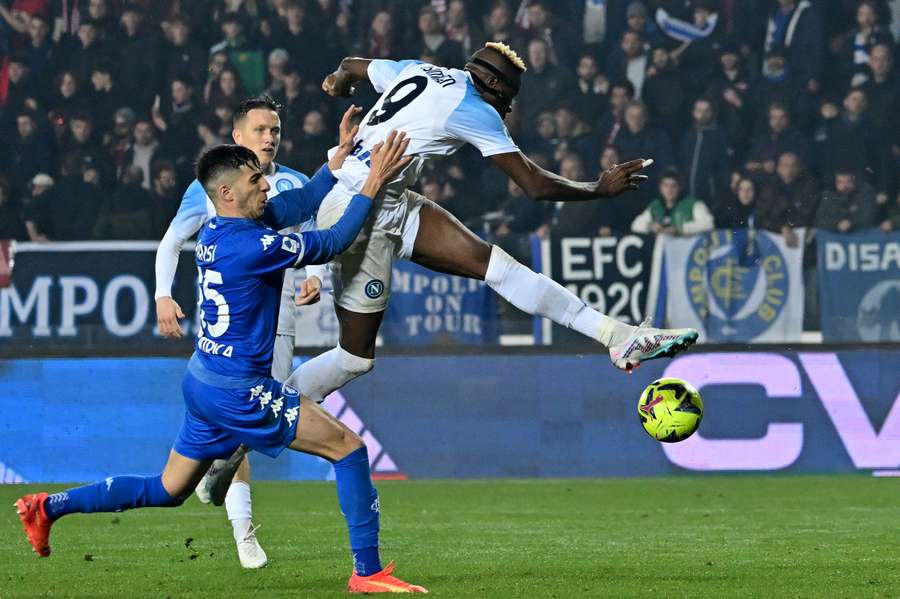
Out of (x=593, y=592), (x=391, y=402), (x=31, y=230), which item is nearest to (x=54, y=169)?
(x=31, y=230)

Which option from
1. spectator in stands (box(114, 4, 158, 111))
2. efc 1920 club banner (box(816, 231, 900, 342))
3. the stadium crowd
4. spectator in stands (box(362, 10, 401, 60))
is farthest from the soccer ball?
spectator in stands (box(114, 4, 158, 111))

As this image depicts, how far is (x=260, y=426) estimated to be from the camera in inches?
226

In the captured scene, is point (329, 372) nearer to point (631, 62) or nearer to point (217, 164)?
point (217, 164)

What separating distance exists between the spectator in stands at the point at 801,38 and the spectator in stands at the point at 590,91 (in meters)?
1.48

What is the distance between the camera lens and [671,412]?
23.5ft

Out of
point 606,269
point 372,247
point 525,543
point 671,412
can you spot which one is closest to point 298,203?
point 372,247

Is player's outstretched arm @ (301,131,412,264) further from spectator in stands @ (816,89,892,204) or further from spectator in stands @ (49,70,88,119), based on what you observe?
spectator in stands @ (49,70,88,119)

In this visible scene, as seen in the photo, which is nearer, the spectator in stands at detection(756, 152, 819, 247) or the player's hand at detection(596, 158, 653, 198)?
the player's hand at detection(596, 158, 653, 198)

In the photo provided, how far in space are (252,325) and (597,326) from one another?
5.92ft

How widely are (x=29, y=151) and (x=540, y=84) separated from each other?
167 inches

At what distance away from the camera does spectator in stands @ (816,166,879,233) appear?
39.9 feet

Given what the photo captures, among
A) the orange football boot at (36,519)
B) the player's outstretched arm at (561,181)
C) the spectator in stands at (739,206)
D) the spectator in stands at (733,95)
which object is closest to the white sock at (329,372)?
the player's outstretched arm at (561,181)

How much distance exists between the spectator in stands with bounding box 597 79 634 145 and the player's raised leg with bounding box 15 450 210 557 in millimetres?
7501

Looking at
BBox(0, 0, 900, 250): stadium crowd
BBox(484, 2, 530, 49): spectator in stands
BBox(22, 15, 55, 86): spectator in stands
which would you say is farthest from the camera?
BBox(484, 2, 530, 49): spectator in stands
